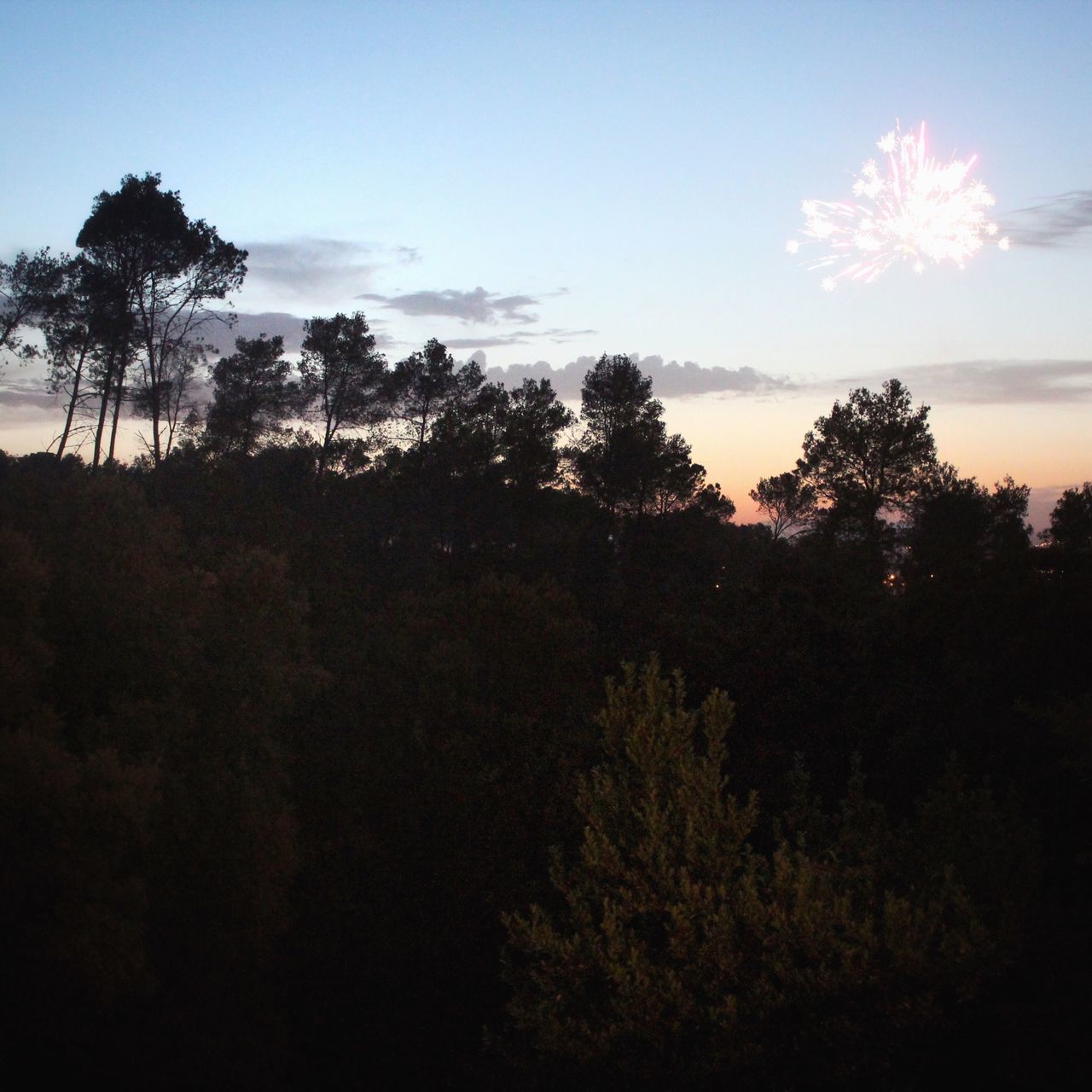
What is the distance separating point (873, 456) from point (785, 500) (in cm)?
676

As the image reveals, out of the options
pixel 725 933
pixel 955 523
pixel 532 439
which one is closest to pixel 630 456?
pixel 532 439

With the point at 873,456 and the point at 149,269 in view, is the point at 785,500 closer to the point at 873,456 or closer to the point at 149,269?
the point at 873,456

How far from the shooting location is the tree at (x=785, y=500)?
40.5 metres

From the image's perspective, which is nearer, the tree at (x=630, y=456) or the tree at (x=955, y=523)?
the tree at (x=955, y=523)

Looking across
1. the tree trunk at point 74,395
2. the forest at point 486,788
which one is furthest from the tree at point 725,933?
the tree trunk at point 74,395

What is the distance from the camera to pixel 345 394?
3722 cm

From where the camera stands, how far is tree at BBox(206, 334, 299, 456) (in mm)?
36938

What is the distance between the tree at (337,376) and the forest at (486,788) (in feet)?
8.97

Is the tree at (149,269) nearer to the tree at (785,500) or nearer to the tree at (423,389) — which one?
the tree at (423,389)

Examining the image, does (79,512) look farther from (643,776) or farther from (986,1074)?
(986,1074)

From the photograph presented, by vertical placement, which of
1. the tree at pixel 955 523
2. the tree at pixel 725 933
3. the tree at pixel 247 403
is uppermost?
the tree at pixel 247 403

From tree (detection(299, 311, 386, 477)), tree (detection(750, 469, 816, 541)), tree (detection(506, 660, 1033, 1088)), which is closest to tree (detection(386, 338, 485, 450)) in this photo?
tree (detection(299, 311, 386, 477))

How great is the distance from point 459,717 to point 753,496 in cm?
2586

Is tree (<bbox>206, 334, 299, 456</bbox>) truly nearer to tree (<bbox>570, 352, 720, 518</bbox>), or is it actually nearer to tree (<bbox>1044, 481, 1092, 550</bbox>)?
tree (<bbox>570, 352, 720, 518</bbox>)
